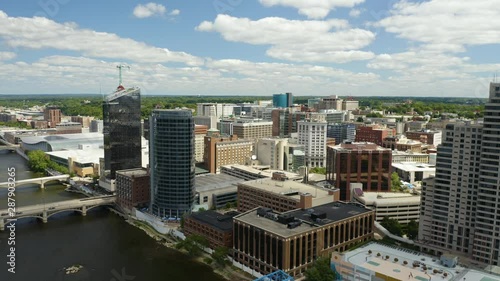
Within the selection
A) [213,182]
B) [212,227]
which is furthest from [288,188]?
[213,182]

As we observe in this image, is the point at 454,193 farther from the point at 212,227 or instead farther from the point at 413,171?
the point at 413,171

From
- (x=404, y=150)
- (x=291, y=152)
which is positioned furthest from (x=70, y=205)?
(x=404, y=150)

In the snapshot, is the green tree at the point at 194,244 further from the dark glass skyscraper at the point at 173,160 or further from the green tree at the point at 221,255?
the dark glass skyscraper at the point at 173,160

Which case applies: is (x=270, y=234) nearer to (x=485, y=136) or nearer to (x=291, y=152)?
(x=485, y=136)

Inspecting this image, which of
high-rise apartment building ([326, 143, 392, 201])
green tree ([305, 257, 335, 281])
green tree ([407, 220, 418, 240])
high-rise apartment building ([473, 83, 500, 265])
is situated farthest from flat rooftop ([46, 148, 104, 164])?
high-rise apartment building ([473, 83, 500, 265])

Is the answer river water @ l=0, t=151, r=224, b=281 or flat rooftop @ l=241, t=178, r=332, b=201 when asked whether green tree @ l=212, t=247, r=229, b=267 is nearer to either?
river water @ l=0, t=151, r=224, b=281

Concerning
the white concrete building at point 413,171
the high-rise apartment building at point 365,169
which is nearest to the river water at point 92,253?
the high-rise apartment building at point 365,169

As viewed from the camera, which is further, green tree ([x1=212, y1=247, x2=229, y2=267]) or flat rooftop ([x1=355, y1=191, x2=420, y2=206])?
flat rooftop ([x1=355, y1=191, x2=420, y2=206])
